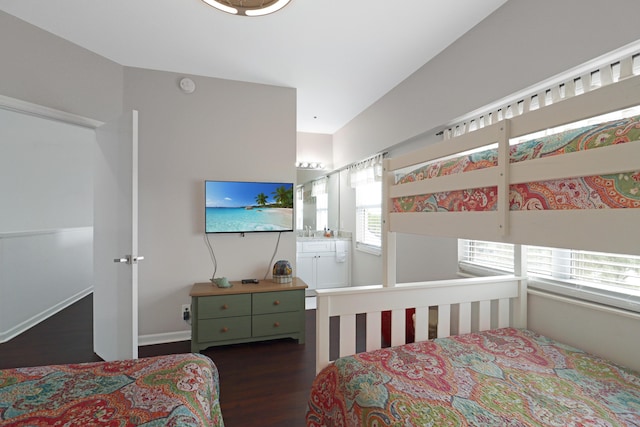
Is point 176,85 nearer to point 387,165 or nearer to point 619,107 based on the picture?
point 387,165

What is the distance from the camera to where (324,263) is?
4.51m

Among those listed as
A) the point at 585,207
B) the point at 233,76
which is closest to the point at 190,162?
the point at 233,76

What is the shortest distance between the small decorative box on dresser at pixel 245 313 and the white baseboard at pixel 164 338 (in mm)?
364

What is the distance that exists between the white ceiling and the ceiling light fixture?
1.57ft

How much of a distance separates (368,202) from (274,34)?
250cm

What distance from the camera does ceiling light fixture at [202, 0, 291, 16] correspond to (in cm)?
155

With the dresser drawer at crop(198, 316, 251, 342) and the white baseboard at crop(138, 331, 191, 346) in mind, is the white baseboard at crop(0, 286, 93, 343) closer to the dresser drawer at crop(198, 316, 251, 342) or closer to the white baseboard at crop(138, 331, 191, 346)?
the white baseboard at crop(138, 331, 191, 346)

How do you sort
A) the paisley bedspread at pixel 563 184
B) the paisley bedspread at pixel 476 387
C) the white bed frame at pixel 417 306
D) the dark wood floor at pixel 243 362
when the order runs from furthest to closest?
the dark wood floor at pixel 243 362 → the white bed frame at pixel 417 306 → the paisley bedspread at pixel 476 387 → the paisley bedspread at pixel 563 184

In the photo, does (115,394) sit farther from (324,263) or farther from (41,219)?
(41,219)

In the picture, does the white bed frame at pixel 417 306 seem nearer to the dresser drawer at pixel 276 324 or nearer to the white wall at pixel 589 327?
the white wall at pixel 589 327

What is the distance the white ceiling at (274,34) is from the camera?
202 cm

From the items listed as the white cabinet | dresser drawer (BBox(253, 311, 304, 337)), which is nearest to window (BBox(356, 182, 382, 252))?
the white cabinet

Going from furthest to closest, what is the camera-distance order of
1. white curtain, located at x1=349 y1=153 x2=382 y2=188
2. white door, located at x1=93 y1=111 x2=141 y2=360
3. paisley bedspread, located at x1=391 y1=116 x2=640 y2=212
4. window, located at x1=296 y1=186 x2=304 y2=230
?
1. window, located at x1=296 y1=186 x2=304 y2=230
2. white curtain, located at x1=349 y1=153 x2=382 y2=188
3. white door, located at x1=93 y1=111 x2=141 y2=360
4. paisley bedspread, located at x1=391 y1=116 x2=640 y2=212

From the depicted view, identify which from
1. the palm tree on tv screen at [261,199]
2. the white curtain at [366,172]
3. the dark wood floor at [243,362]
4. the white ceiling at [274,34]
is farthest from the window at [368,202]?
the palm tree on tv screen at [261,199]
